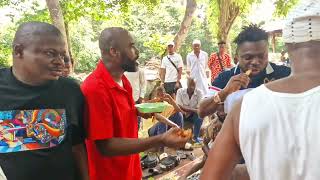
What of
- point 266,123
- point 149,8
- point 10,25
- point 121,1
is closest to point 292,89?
point 266,123

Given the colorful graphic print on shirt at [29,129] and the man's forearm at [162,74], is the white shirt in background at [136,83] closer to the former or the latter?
the man's forearm at [162,74]

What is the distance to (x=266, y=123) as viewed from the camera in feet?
3.56

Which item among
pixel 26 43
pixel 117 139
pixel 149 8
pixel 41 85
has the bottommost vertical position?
pixel 117 139

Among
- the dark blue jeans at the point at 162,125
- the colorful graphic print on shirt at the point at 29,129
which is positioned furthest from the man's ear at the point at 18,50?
the dark blue jeans at the point at 162,125

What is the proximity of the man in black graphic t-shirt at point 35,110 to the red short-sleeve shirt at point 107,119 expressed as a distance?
0.14m

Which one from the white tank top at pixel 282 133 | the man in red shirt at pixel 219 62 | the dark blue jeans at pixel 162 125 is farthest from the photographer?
the man in red shirt at pixel 219 62

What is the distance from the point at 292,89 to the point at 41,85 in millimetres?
1233

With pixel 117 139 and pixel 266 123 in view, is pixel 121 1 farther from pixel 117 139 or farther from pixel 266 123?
pixel 266 123

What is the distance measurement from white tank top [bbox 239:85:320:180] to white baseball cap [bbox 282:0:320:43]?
0.16m

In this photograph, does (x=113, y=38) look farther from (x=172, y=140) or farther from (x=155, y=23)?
(x=155, y=23)

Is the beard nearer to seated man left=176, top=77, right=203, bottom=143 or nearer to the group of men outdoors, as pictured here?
the group of men outdoors

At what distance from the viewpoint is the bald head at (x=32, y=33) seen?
1.77 m

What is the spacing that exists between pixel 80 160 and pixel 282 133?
1.27m

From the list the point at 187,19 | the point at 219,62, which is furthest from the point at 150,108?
the point at 187,19
